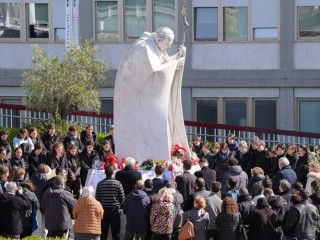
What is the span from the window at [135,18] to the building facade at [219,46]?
0.10ft

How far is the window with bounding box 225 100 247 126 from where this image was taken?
161ft

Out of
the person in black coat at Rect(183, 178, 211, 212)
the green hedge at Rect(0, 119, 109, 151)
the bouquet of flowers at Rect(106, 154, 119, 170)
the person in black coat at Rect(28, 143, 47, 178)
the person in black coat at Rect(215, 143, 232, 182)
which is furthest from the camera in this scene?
the green hedge at Rect(0, 119, 109, 151)

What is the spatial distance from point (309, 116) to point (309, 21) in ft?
9.72

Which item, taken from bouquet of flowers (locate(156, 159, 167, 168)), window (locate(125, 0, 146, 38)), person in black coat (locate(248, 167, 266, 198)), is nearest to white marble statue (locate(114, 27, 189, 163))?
bouquet of flowers (locate(156, 159, 167, 168))

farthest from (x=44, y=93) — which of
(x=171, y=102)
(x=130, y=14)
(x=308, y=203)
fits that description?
(x=308, y=203)

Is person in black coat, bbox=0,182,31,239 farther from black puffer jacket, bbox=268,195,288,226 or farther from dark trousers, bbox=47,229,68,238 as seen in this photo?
black puffer jacket, bbox=268,195,288,226

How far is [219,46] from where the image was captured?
1950 inches

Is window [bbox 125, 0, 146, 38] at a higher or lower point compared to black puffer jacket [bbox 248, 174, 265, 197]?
higher

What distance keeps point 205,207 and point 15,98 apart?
2103 centimetres

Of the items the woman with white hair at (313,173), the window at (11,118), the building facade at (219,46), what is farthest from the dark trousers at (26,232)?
the building facade at (219,46)

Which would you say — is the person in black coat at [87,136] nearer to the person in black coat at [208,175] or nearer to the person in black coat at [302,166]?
the person in black coat at [208,175]

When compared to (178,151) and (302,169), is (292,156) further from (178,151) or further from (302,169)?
(178,151)

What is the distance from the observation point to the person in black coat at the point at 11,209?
29.5 m

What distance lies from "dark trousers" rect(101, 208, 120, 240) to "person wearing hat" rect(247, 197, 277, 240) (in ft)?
9.73
